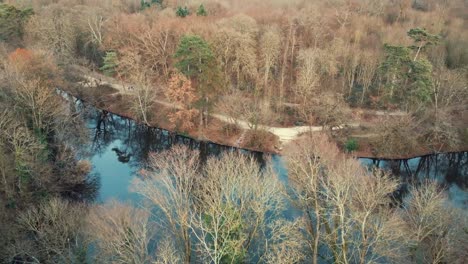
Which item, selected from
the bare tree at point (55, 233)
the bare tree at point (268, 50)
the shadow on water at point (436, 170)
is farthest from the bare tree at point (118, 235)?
the bare tree at point (268, 50)

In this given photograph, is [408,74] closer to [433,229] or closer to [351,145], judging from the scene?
[351,145]

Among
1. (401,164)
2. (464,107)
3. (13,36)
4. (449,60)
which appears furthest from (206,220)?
(13,36)

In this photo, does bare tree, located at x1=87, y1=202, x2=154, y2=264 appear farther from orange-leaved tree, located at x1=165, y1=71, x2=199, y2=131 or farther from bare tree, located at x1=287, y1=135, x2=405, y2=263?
orange-leaved tree, located at x1=165, y1=71, x2=199, y2=131

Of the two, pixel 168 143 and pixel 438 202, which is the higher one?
pixel 438 202

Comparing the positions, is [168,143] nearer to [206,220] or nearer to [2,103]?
[2,103]

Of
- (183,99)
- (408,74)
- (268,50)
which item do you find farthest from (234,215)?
(268,50)
